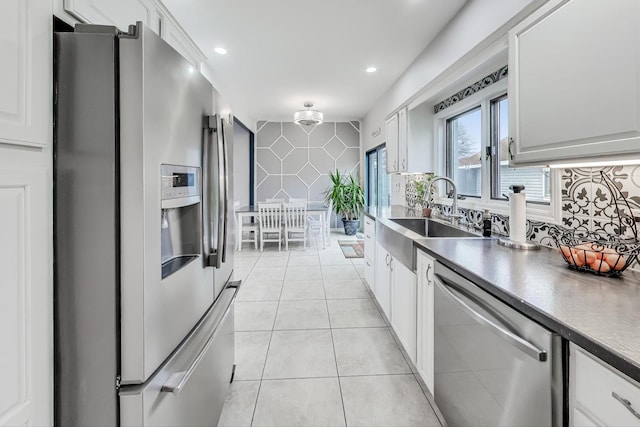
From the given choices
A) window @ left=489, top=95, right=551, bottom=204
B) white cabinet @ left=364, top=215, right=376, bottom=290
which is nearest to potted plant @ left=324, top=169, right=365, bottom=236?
white cabinet @ left=364, top=215, right=376, bottom=290

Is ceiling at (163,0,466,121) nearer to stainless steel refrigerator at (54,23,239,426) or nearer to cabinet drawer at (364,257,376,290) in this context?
stainless steel refrigerator at (54,23,239,426)

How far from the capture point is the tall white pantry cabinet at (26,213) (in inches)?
28.6

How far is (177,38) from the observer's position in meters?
2.14

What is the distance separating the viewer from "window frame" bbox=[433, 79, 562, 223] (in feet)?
5.31

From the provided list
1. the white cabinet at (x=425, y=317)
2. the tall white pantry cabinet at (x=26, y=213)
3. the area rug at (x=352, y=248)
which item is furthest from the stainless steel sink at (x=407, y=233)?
the area rug at (x=352, y=248)

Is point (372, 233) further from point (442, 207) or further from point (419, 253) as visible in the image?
point (419, 253)

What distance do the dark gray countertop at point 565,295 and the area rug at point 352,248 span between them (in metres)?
3.62

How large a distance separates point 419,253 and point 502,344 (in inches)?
31.3

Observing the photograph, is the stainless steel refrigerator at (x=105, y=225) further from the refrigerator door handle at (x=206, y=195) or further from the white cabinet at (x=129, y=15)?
the refrigerator door handle at (x=206, y=195)

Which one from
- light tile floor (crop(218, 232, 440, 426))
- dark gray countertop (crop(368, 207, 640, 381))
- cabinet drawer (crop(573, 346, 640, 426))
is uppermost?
dark gray countertop (crop(368, 207, 640, 381))

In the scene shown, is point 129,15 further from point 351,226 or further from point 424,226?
point 351,226

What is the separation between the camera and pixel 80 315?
870mm

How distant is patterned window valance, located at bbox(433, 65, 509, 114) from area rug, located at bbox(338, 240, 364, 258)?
2666 millimetres

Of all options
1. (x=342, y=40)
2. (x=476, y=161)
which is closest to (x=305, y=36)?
(x=342, y=40)
